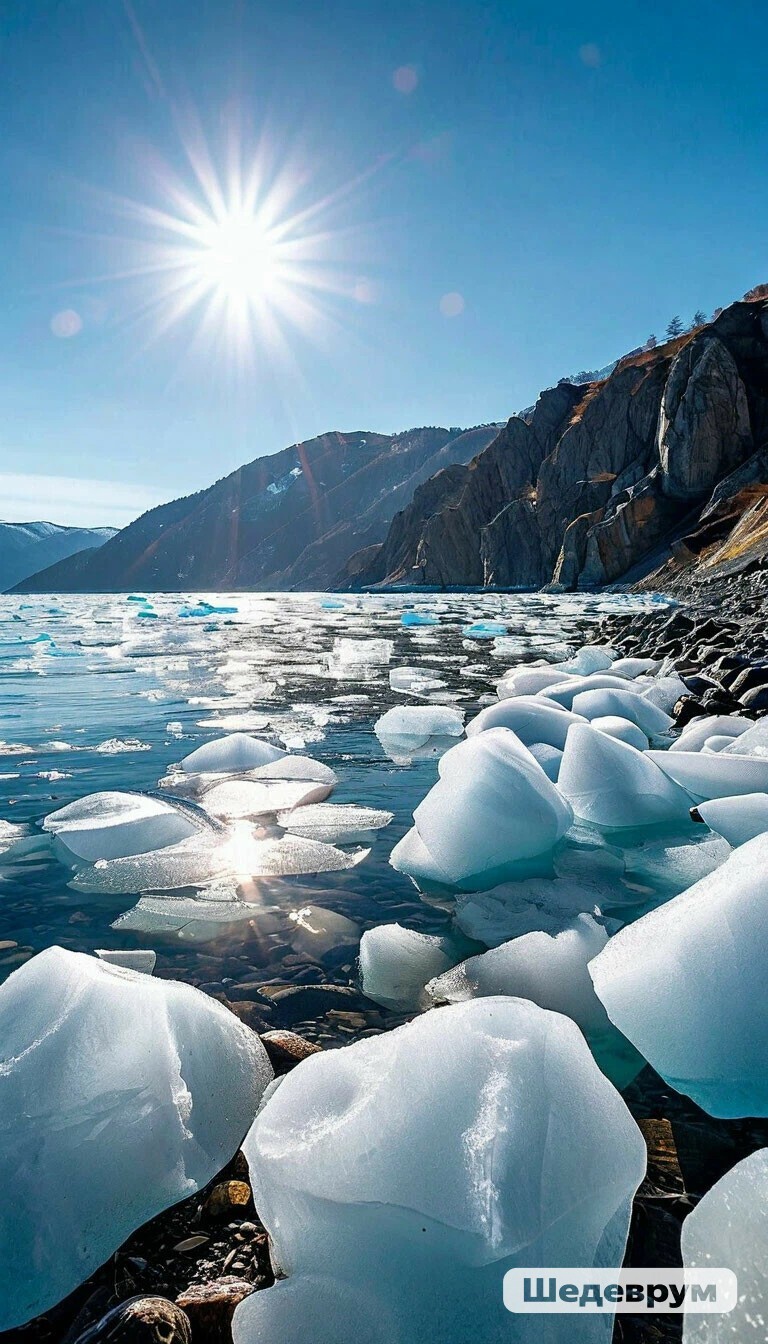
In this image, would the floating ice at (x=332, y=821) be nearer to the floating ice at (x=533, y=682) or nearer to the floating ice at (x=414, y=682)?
the floating ice at (x=533, y=682)

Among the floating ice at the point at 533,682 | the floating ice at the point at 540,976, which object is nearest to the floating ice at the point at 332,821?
the floating ice at the point at 540,976

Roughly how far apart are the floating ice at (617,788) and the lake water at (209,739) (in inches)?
45.0

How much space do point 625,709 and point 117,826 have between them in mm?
4752

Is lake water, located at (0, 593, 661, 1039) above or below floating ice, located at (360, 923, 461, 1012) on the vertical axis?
above

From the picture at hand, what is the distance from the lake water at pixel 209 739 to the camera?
2.83 meters

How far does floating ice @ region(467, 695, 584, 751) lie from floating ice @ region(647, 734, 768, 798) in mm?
1111

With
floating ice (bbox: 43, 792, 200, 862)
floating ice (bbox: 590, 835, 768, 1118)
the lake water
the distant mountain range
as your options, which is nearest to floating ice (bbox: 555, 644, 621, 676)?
the lake water

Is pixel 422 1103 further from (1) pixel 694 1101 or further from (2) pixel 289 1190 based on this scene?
(1) pixel 694 1101

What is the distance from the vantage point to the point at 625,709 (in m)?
6.58

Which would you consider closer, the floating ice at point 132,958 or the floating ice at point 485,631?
the floating ice at point 132,958

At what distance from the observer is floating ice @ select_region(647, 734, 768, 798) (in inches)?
167

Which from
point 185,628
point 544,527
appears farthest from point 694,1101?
point 544,527

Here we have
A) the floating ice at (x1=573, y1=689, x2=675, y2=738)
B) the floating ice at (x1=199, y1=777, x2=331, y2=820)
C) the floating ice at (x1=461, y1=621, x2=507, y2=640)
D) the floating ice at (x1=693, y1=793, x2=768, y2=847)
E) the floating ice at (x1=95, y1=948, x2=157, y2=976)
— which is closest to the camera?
the floating ice at (x1=95, y1=948, x2=157, y2=976)

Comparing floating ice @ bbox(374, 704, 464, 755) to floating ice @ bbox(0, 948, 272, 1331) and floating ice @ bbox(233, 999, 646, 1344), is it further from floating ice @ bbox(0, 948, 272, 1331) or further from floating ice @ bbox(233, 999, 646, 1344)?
floating ice @ bbox(233, 999, 646, 1344)
